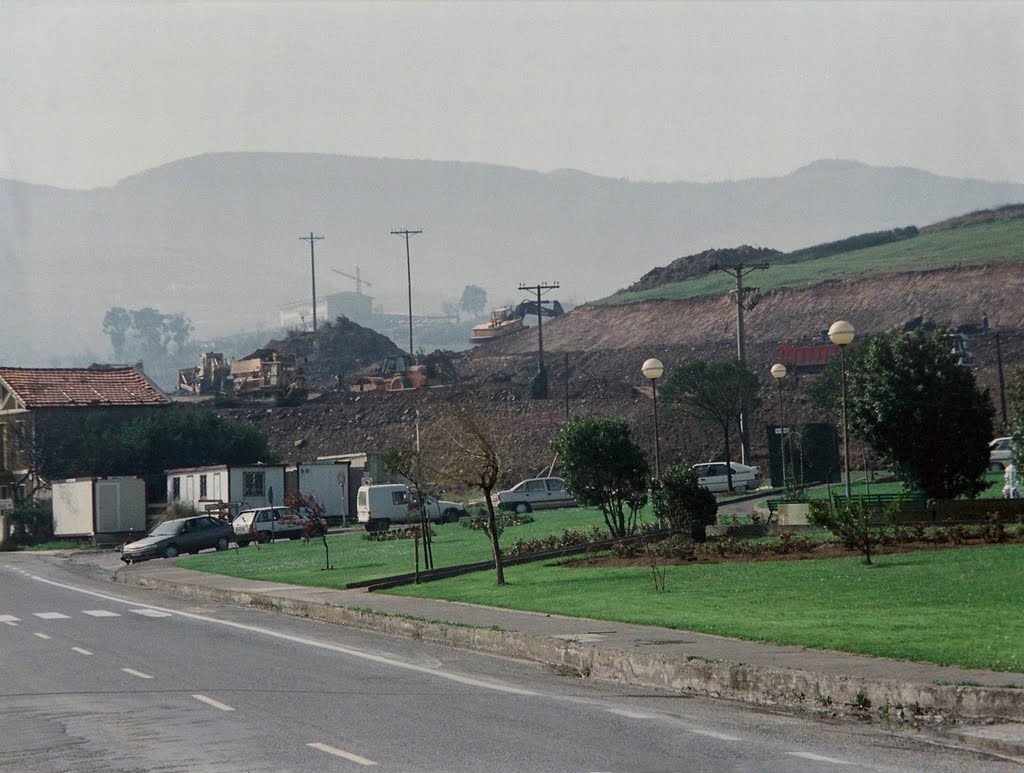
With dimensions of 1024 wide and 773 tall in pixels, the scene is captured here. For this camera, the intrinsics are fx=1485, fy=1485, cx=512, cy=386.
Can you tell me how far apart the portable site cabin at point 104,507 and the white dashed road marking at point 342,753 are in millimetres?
55026

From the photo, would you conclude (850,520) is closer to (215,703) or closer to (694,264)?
(215,703)

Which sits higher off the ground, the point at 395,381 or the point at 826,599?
the point at 395,381

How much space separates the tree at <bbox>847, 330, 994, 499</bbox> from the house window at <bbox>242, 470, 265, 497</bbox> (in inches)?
1329

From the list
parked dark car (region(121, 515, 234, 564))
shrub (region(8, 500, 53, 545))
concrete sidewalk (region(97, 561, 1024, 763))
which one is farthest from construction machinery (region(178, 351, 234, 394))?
concrete sidewalk (region(97, 561, 1024, 763))

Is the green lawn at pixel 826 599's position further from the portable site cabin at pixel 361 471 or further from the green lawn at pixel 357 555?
the portable site cabin at pixel 361 471

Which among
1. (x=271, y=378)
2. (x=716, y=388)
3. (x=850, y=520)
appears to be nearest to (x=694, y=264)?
Answer: (x=271, y=378)

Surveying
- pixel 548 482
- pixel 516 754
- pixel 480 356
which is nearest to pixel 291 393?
pixel 480 356

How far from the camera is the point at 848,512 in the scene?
2570 cm

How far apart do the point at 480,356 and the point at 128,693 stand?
127 meters

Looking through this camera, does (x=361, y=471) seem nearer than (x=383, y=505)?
No

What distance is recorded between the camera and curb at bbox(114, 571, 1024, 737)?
12.4 metres

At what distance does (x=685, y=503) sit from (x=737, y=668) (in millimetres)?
17003

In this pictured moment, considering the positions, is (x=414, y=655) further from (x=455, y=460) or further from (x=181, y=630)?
(x=455, y=460)

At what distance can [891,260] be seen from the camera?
468 feet
